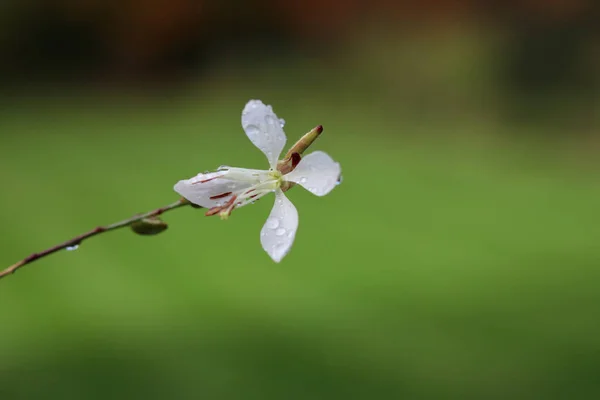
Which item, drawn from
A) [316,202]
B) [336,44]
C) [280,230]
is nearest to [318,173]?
[280,230]

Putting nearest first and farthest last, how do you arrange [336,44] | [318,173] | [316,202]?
[318,173] < [316,202] < [336,44]

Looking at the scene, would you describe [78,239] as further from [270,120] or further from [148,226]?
[270,120]

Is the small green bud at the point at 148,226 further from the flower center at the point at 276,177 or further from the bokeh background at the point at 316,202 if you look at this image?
the bokeh background at the point at 316,202

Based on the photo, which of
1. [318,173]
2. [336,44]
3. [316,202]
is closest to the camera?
[318,173]

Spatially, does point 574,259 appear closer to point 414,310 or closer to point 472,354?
point 414,310

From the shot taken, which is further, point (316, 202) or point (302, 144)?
point (316, 202)

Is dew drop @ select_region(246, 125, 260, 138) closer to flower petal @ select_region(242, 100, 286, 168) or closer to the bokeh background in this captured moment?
flower petal @ select_region(242, 100, 286, 168)

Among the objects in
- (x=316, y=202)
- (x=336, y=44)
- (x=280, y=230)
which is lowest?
(x=280, y=230)

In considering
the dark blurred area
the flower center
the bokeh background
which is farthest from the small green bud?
the dark blurred area
